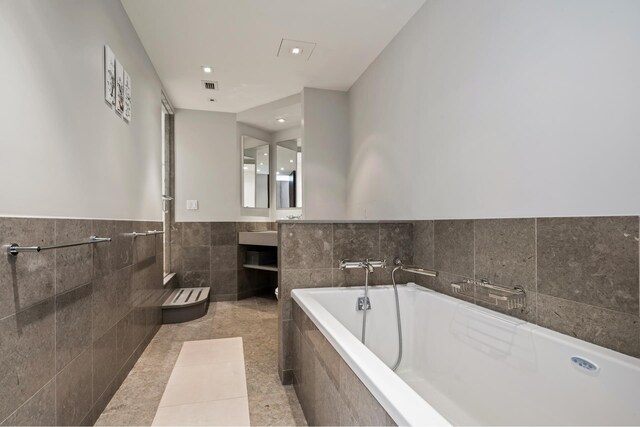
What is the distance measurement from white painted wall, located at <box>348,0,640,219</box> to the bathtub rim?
0.93 metres

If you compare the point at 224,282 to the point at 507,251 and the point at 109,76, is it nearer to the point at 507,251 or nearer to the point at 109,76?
the point at 109,76

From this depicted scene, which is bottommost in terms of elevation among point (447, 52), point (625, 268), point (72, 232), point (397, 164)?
point (625, 268)

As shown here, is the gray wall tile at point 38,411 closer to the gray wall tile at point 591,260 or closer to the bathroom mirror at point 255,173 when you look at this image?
the gray wall tile at point 591,260

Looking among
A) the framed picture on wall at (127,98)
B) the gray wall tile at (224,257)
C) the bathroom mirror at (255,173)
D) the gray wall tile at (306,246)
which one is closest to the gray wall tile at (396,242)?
the gray wall tile at (306,246)

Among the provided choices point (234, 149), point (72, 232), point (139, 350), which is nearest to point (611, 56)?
point (72, 232)

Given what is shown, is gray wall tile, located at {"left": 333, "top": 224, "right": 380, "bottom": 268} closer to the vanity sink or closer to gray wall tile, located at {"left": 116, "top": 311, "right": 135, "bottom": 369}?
gray wall tile, located at {"left": 116, "top": 311, "right": 135, "bottom": 369}

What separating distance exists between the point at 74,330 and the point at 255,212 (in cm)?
315

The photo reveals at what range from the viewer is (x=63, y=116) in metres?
1.33

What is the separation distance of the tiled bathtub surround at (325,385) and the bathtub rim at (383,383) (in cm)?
4

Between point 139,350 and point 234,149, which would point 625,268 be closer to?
Answer: point 139,350

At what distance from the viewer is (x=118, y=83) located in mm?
1940

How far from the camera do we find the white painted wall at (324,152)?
11.2ft

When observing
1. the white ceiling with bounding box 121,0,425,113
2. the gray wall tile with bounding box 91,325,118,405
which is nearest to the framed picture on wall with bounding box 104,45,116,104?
the white ceiling with bounding box 121,0,425,113

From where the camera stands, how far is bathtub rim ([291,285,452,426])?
27.5 inches
